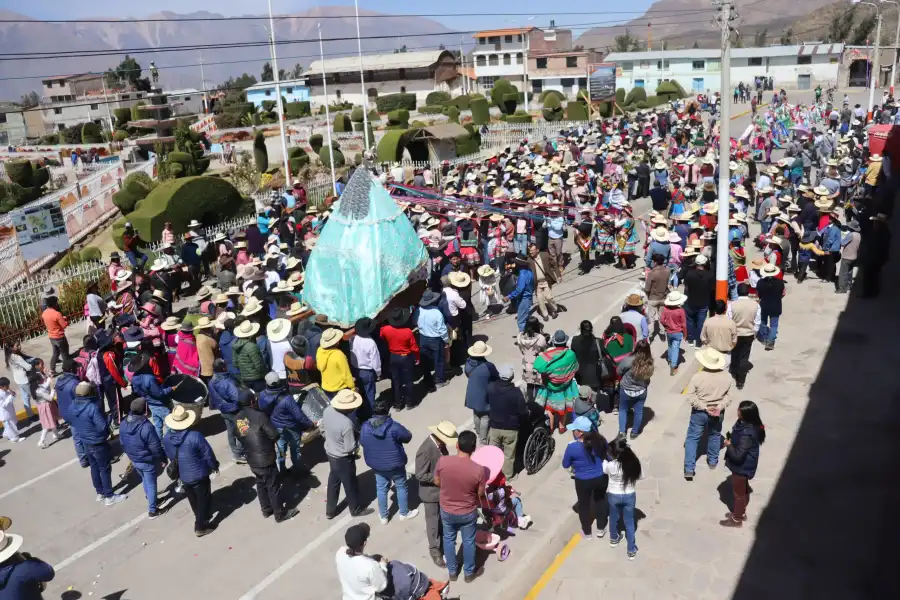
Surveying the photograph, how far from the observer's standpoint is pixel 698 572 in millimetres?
6875

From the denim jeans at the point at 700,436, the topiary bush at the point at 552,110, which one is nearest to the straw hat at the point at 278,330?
the denim jeans at the point at 700,436

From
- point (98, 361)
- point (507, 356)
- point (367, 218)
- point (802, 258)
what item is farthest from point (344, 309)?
point (802, 258)

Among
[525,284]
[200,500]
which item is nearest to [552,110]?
[525,284]

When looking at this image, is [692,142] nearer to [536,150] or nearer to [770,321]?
[536,150]

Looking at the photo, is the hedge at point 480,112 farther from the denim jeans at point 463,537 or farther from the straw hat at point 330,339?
the denim jeans at point 463,537

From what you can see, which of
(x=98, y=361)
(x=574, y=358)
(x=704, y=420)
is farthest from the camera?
(x=98, y=361)

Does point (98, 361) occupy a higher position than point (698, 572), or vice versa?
point (98, 361)

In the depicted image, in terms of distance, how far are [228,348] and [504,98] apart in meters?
46.7

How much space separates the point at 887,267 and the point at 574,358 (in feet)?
32.8

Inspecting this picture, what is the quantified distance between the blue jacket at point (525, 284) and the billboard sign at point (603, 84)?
30.8 meters

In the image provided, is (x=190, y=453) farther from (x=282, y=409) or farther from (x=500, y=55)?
(x=500, y=55)

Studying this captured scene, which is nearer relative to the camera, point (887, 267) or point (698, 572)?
point (698, 572)

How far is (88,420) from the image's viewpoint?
8320 mm

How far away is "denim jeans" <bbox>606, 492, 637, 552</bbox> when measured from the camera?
684 cm
